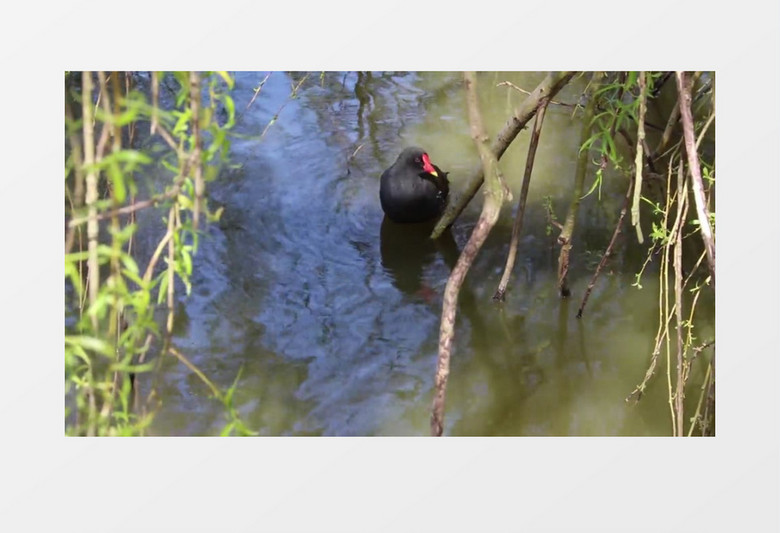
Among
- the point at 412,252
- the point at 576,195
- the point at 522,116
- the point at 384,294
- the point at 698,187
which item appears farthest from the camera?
the point at 412,252

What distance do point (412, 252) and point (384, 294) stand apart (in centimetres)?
25

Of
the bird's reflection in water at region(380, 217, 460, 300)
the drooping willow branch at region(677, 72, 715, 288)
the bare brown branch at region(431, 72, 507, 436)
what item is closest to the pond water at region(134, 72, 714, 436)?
the bird's reflection in water at region(380, 217, 460, 300)

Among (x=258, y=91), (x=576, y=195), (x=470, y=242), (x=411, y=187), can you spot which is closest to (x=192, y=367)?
(x=470, y=242)

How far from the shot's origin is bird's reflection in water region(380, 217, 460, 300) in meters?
2.92

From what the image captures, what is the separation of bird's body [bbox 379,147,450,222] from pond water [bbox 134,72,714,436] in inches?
2.5

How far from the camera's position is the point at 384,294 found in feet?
9.35

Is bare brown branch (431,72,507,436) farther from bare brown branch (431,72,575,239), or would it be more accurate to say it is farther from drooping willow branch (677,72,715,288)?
drooping willow branch (677,72,715,288)

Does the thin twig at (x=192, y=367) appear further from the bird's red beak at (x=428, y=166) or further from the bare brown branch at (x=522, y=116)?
the bird's red beak at (x=428, y=166)

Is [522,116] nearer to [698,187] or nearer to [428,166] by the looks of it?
[698,187]
